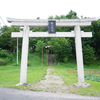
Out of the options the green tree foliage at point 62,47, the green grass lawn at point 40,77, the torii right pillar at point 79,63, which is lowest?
the green grass lawn at point 40,77

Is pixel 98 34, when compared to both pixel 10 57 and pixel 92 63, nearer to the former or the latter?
pixel 92 63

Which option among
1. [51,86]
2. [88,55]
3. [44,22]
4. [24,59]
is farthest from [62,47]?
[51,86]

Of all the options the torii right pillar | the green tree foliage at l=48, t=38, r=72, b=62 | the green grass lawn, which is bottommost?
the green grass lawn

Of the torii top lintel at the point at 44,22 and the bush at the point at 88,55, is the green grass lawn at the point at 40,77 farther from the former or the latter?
the torii top lintel at the point at 44,22

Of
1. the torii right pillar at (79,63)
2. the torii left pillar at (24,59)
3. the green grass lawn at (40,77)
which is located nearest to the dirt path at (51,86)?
the green grass lawn at (40,77)

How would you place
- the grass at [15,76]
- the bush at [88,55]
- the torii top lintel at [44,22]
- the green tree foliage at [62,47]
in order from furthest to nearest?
the green tree foliage at [62,47]
the bush at [88,55]
the grass at [15,76]
the torii top lintel at [44,22]

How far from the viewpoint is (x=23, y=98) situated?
376 centimetres

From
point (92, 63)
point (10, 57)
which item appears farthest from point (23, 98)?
point (92, 63)

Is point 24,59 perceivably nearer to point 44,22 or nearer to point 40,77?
point 44,22

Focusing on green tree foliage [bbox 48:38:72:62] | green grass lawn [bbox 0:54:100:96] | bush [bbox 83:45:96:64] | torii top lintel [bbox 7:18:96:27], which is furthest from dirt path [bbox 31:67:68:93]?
green tree foliage [bbox 48:38:72:62]

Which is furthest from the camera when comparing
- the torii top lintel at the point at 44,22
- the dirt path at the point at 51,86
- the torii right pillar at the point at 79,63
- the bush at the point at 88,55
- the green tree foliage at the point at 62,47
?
the green tree foliage at the point at 62,47

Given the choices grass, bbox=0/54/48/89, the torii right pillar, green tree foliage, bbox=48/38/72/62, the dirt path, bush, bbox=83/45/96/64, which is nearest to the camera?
the dirt path

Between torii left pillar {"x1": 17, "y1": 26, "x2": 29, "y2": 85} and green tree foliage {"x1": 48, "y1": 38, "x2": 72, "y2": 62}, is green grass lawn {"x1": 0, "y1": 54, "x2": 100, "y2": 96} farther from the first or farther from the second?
green tree foliage {"x1": 48, "y1": 38, "x2": 72, "y2": 62}

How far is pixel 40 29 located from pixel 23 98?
2619cm
